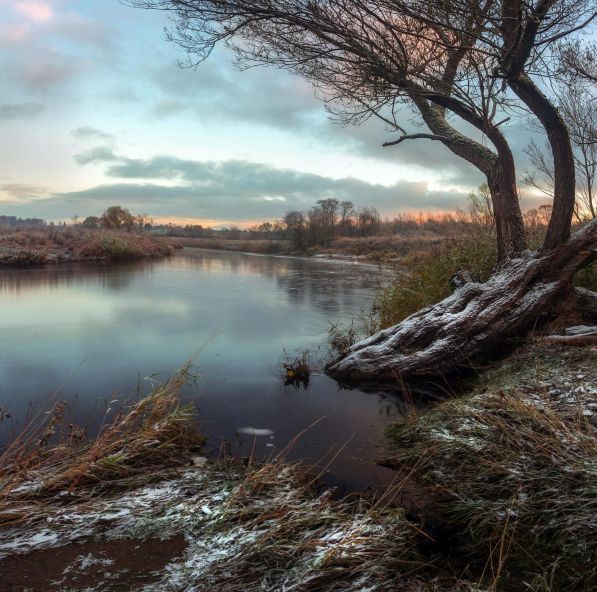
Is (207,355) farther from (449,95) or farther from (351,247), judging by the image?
(351,247)

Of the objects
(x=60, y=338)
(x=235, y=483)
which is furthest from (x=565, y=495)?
(x=60, y=338)

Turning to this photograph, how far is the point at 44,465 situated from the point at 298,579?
2388 millimetres

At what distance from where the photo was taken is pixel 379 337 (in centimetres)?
672

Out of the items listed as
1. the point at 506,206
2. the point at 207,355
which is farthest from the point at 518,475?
the point at 506,206

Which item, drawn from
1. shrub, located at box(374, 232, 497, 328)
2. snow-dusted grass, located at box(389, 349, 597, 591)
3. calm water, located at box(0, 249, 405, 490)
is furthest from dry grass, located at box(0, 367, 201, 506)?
shrub, located at box(374, 232, 497, 328)

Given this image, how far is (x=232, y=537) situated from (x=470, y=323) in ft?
14.7

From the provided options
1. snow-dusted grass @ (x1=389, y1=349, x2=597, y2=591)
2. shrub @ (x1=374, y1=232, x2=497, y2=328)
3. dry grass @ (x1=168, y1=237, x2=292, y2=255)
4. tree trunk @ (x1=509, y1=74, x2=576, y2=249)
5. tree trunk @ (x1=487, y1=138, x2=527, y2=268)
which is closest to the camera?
snow-dusted grass @ (x1=389, y1=349, x2=597, y2=591)

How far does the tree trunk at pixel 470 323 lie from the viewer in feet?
19.9

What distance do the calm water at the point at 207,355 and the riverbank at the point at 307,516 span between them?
1.89 ft

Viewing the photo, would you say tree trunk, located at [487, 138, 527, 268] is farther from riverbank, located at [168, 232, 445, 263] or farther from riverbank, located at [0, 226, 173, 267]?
riverbank, located at [168, 232, 445, 263]

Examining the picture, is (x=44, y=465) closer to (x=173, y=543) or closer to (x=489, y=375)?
(x=173, y=543)

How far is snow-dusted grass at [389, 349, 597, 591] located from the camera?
255cm

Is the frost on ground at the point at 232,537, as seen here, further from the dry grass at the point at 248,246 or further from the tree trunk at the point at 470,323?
the dry grass at the point at 248,246

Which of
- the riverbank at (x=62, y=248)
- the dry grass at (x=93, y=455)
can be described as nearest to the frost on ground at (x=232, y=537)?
the dry grass at (x=93, y=455)
